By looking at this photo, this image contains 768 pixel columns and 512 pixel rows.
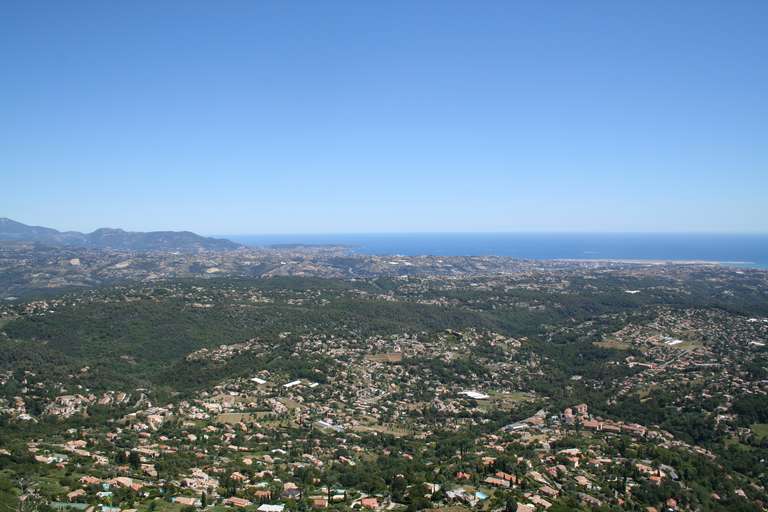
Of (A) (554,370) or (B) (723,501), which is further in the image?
→ (A) (554,370)

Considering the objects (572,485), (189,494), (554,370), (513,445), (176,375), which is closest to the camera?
(189,494)

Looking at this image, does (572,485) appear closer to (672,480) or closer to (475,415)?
(672,480)

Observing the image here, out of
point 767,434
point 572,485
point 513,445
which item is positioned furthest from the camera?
point 767,434

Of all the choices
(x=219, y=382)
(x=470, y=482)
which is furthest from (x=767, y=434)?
(x=219, y=382)

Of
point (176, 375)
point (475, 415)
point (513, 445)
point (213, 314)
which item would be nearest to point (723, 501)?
point (513, 445)

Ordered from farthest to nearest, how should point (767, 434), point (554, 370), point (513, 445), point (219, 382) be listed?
point (554, 370)
point (219, 382)
point (767, 434)
point (513, 445)

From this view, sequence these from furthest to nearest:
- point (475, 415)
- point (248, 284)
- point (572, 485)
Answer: point (248, 284), point (475, 415), point (572, 485)

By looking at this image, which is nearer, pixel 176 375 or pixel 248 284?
pixel 176 375

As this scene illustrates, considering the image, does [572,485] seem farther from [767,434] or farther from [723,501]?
[767,434]

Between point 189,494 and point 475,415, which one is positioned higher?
point 189,494
